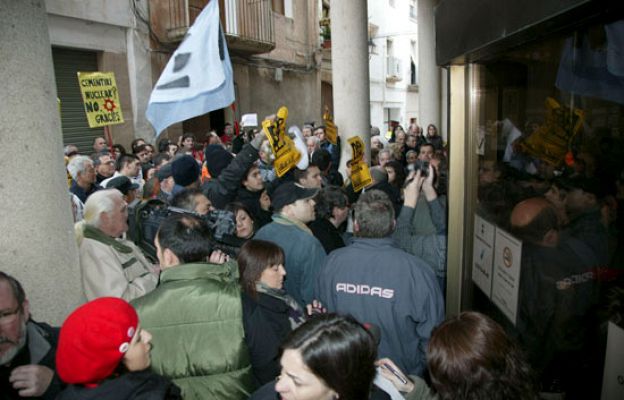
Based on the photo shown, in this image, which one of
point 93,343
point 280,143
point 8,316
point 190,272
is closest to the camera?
point 93,343

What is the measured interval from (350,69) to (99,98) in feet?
12.4

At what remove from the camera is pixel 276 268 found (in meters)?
2.49

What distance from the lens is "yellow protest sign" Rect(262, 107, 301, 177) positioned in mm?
4477

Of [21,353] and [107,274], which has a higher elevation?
[107,274]

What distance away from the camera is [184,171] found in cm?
436

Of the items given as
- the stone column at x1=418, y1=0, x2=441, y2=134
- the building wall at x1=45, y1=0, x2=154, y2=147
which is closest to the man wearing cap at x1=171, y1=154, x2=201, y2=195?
the building wall at x1=45, y1=0, x2=154, y2=147

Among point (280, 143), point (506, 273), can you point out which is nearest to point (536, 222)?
point (506, 273)

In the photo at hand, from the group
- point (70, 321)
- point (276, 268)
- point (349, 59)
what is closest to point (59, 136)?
point (70, 321)

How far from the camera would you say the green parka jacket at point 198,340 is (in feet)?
6.93

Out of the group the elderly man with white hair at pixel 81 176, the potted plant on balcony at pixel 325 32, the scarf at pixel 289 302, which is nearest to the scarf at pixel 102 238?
the scarf at pixel 289 302

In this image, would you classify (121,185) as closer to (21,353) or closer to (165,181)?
(165,181)

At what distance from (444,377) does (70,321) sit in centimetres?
124

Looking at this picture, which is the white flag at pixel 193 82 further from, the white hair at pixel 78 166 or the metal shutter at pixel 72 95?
the metal shutter at pixel 72 95

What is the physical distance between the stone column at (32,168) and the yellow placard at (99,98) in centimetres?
503
